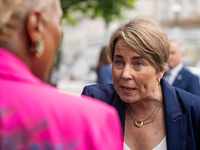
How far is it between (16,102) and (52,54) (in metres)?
0.25

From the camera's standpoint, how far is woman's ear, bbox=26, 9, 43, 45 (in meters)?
1.01

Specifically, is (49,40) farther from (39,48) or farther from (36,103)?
(36,103)

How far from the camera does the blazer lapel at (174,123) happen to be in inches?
89.4

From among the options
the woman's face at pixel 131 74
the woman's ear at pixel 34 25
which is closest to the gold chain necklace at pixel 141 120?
the woman's face at pixel 131 74

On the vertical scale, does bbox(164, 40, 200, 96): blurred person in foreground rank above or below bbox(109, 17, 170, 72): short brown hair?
below

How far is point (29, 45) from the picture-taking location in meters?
1.05

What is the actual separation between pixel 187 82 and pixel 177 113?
207 centimetres

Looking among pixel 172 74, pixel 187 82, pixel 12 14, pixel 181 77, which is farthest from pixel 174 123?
pixel 172 74

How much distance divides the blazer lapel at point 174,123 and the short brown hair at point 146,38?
10.3 inches

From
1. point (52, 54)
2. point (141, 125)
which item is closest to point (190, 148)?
point (141, 125)

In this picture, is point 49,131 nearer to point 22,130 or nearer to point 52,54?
point 22,130

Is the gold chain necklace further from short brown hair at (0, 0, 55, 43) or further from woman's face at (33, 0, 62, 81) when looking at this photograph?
short brown hair at (0, 0, 55, 43)

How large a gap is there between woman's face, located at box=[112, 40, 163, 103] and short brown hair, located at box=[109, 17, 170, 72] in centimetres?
4

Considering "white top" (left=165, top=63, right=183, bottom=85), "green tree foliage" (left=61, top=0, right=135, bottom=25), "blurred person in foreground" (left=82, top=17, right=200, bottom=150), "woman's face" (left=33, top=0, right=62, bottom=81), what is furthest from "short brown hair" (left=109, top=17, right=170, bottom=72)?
"green tree foliage" (left=61, top=0, right=135, bottom=25)
